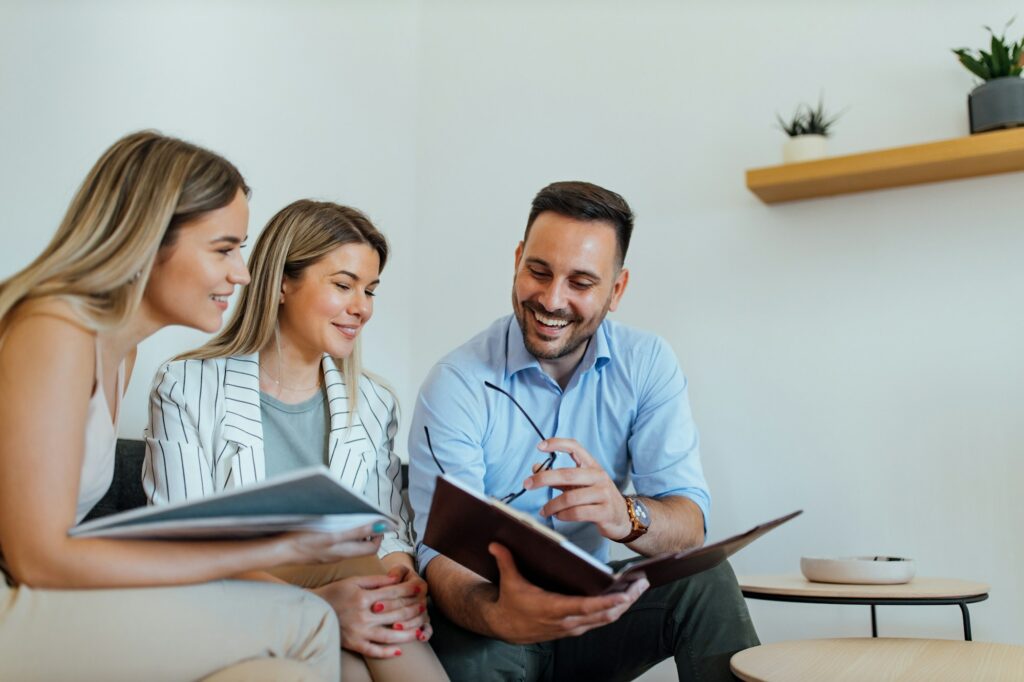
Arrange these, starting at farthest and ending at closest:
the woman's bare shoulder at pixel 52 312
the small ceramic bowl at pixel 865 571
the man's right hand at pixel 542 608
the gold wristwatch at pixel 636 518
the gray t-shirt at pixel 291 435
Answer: the small ceramic bowl at pixel 865 571 < the gray t-shirt at pixel 291 435 < the gold wristwatch at pixel 636 518 < the man's right hand at pixel 542 608 < the woman's bare shoulder at pixel 52 312

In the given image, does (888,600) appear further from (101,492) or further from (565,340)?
(101,492)

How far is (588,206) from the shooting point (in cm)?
193

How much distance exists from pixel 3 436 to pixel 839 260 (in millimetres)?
2245

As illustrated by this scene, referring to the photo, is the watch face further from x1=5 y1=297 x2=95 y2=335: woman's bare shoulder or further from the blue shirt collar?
x1=5 y1=297 x2=95 y2=335: woman's bare shoulder

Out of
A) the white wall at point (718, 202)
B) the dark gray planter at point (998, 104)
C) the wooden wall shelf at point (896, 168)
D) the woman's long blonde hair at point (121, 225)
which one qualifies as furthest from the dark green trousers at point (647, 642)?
the dark gray planter at point (998, 104)

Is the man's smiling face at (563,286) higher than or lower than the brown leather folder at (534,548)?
higher

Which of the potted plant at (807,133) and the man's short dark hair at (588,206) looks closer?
the man's short dark hair at (588,206)

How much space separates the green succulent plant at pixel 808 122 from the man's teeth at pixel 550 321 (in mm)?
1230

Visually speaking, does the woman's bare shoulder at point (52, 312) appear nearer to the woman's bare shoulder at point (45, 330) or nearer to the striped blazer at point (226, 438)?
the woman's bare shoulder at point (45, 330)

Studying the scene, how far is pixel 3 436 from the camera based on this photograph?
3.58 ft

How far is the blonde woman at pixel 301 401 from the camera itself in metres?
1.65

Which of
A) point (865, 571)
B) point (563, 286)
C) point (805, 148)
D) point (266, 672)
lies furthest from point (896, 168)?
point (266, 672)

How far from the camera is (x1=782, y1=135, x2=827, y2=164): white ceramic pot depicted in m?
2.71

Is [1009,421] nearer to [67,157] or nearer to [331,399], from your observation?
[331,399]
